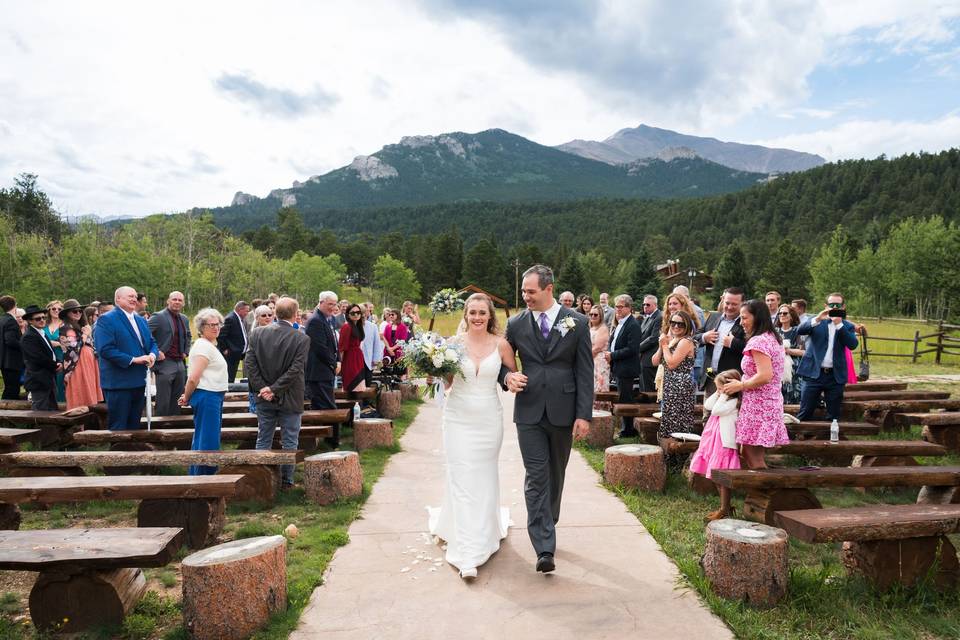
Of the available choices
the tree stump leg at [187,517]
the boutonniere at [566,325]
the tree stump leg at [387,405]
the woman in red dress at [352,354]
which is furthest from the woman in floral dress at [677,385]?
the tree stump leg at [387,405]

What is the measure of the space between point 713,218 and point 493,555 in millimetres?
111196

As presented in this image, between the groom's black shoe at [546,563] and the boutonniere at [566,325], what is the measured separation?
5.33 feet

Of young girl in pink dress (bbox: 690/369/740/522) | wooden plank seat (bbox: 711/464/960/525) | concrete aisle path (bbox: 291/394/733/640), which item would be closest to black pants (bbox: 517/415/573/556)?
concrete aisle path (bbox: 291/394/733/640)

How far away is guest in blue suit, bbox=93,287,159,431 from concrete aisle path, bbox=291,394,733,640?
357cm

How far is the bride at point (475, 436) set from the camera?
4.40 meters

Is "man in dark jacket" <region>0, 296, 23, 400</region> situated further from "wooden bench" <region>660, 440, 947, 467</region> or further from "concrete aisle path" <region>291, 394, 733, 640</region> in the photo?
"wooden bench" <region>660, 440, 947, 467</region>

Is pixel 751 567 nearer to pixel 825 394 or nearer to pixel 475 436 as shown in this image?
pixel 475 436

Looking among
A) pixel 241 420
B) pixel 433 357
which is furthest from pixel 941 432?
pixel 241 420

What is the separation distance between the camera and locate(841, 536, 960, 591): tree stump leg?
3.93m

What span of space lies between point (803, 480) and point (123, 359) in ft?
23.9

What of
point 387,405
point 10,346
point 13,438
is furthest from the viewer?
point 387,405

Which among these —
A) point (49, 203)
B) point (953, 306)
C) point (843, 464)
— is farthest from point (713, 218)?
point (843, 464)

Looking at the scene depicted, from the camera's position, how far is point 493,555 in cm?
452

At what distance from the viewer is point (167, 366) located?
824 cm
